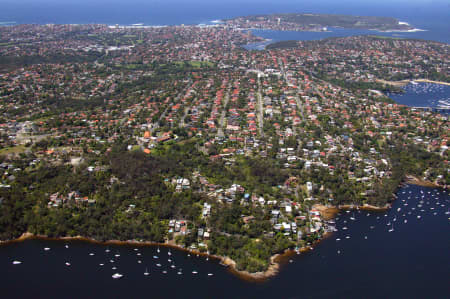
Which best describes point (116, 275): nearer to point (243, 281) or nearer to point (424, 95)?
point (243, 281)

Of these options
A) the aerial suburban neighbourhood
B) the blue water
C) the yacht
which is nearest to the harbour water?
the yacht

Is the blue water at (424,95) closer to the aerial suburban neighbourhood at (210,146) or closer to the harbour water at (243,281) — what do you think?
the aerial suburban neighbourhood at (210,146)

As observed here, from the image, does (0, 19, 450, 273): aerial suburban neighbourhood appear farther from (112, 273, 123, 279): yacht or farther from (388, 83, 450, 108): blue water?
(112, 273, 123, 279): yacht

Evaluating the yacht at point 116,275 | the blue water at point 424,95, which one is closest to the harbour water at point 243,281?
the yacht at point 116,275

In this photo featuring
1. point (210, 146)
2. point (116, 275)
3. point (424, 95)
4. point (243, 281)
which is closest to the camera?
point (243, 281)

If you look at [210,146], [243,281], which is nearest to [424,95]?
[210,146]

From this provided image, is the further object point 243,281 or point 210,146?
point 210,146

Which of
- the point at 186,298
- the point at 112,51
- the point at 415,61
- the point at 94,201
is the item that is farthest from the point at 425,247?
the point at 112,51

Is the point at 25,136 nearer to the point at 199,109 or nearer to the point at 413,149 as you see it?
the point at 199,109
